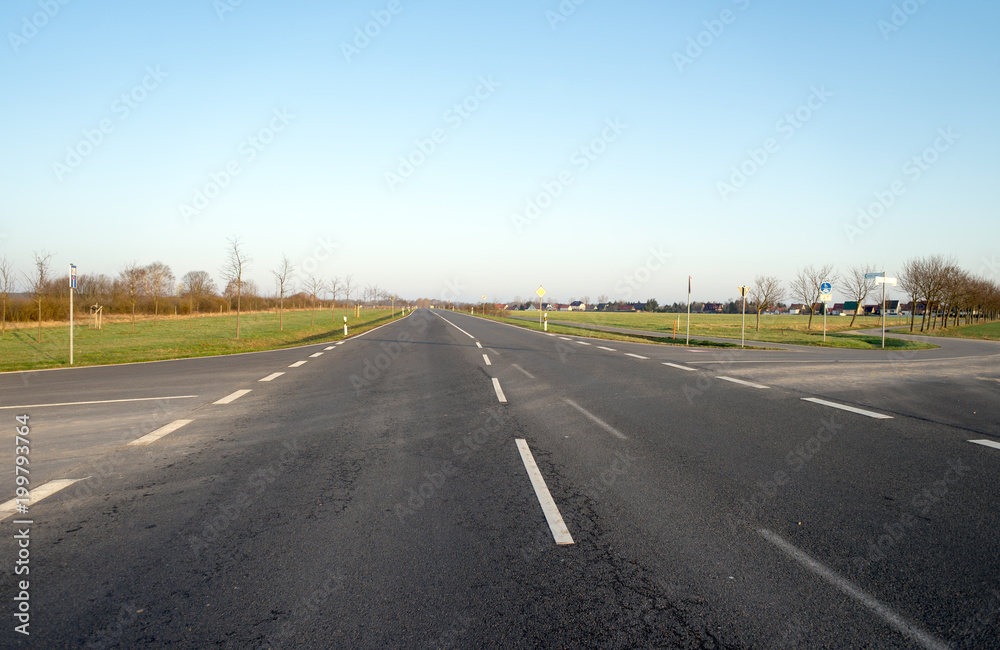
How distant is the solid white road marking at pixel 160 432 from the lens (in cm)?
614

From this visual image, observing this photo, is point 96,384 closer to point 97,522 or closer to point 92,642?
point 97,522

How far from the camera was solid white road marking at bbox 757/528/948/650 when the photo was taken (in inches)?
95.5

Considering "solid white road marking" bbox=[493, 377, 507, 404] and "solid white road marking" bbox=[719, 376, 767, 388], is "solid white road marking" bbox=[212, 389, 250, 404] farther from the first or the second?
"solid white road marking" bbox=[719, 376, 767, 388]

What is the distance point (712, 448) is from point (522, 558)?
3.51m

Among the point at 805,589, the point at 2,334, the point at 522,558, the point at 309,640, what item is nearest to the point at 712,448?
the point at 805,589

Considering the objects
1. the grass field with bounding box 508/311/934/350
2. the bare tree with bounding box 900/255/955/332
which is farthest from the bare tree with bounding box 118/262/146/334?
the bare tree with bounding box 900/255/955/332

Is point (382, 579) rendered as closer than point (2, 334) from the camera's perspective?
Yes

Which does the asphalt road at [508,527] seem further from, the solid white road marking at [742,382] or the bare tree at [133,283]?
the bare tree at [133,283]

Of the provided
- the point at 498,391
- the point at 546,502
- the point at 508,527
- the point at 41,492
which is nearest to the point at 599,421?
the point at 498,391

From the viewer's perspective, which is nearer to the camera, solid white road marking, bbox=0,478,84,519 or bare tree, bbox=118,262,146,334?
solid white road marking, bbox=0,478,84,519

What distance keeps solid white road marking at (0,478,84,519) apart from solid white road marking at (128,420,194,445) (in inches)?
53.7

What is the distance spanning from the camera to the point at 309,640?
7.94 feet

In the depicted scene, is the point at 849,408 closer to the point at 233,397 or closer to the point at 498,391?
the point at 498,391

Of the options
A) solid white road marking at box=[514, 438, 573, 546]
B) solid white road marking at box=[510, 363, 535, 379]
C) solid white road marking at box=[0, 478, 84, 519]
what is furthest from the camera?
solid white road marking at box=[510, 363, 535, 379]
